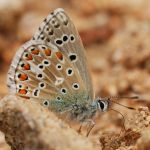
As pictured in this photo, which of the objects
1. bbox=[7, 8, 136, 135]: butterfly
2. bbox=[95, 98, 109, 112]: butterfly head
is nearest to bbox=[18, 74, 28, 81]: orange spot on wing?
bbox=[7, 8, 136, 135]: butterfly

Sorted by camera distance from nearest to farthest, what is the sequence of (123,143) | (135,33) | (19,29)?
(123,143) → (135,33) → (19,29)

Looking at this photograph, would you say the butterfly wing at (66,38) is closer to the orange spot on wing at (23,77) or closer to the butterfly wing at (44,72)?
the butterfly wing at (44,72)

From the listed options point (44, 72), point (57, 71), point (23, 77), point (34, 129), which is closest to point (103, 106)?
point (57, 71)

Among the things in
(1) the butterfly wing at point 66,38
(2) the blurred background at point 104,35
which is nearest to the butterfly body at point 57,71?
(1) the butterfly wing at point 66,38

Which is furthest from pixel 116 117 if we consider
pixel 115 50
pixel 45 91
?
pixel 115 50

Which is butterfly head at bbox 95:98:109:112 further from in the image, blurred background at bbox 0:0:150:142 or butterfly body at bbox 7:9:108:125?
blurred background at bbox 0:0:150:142

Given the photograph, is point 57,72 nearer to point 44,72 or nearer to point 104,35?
point 44,72

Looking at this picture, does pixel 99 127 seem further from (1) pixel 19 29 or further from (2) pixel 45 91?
(1) pixel 19 29
